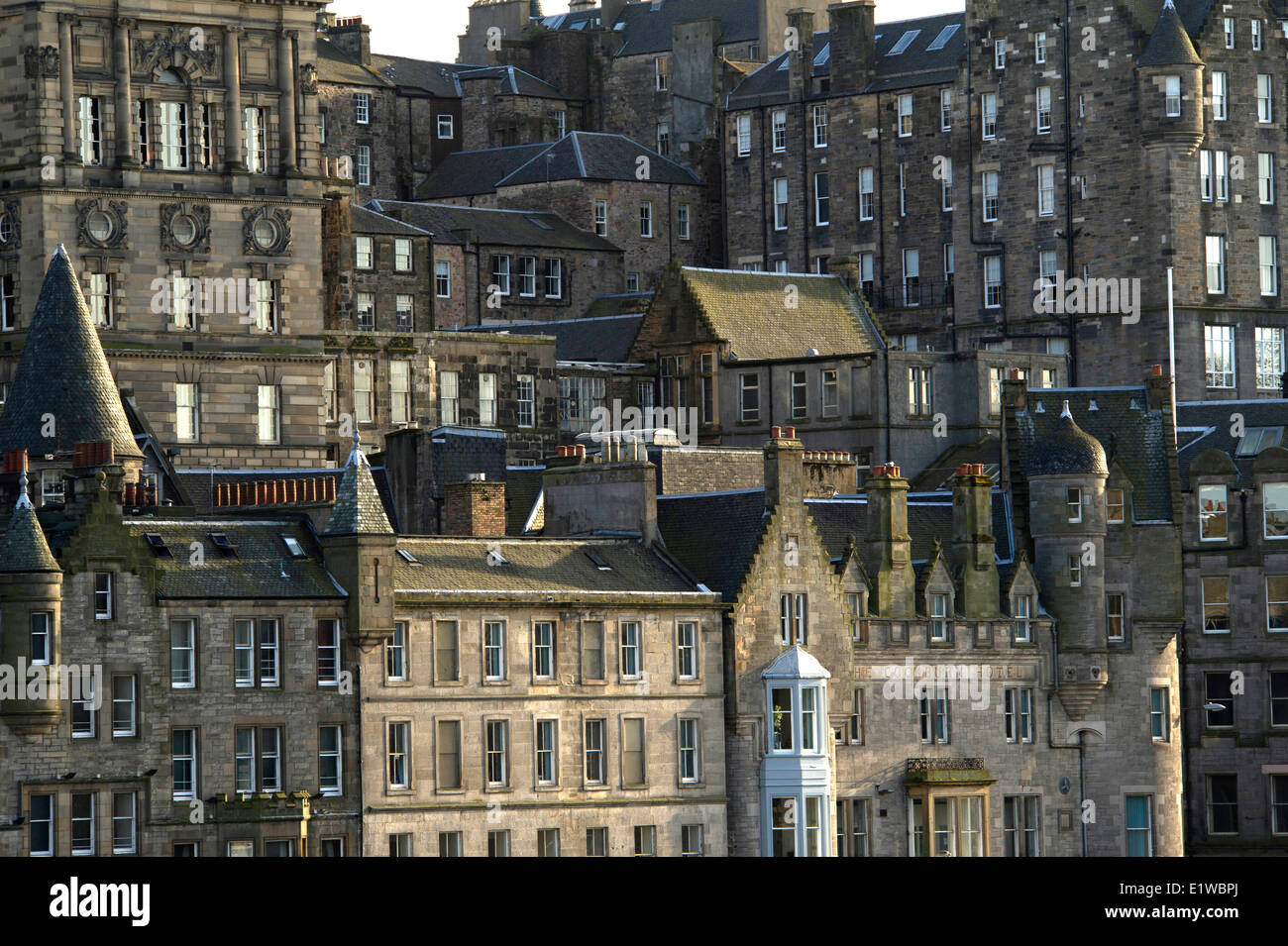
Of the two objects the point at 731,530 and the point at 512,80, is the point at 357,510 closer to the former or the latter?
the point at 731,530

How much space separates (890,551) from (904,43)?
6197 centimetres

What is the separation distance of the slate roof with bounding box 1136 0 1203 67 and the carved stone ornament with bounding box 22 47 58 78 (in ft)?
150

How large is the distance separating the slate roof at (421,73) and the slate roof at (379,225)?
79.4 feet

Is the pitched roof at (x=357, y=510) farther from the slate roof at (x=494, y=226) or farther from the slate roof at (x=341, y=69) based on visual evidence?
the slate roof at (x=341, y=69)

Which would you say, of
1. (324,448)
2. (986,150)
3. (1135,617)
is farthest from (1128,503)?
(986,150)

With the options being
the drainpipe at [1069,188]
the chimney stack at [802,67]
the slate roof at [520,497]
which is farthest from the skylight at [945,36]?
the slate roof at [520,497]

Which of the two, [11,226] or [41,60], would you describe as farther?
[11,226]

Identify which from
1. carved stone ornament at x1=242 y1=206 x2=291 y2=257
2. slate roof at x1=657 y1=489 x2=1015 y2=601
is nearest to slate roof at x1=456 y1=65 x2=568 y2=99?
carved stone ornament at x1=242 y1=206 x2=291 y2=257

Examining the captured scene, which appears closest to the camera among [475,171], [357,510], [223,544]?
[223,544]

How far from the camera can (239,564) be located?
63062 mm

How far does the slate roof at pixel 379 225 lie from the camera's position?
122 meters

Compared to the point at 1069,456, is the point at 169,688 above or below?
below

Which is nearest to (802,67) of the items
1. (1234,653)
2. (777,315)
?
(777,315)

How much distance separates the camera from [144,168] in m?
94.9
